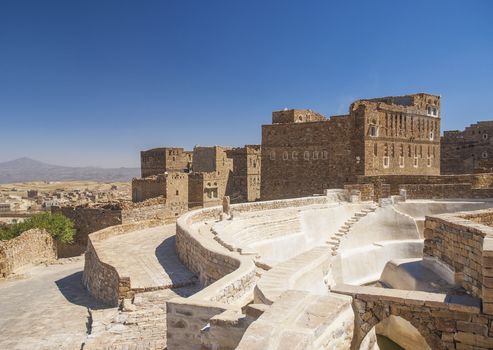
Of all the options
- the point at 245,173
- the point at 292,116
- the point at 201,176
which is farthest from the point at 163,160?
the point at 292,116

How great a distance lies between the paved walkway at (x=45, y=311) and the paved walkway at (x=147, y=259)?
1434mm

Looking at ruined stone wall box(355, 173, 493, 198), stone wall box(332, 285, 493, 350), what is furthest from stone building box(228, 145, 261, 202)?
stone wall box(332, 285, 493, 350)

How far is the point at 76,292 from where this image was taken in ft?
48.5

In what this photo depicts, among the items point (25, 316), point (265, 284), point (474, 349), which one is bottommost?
point (25, 316)

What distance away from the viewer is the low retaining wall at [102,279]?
11141 mm

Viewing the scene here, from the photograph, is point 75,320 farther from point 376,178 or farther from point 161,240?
point 376,178

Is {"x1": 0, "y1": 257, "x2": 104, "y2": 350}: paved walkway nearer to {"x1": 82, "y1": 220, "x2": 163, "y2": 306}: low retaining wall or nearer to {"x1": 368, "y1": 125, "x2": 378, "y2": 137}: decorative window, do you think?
{"x1": 82, "y1": 220, "x2": 163, "y2": 306}: low retaining wall

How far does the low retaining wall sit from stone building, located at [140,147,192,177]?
29695 mm

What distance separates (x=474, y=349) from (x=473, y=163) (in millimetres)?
40090

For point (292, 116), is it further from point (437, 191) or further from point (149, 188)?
point (149, 188)

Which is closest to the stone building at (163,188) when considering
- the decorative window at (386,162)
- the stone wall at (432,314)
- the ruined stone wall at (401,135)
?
the ruined stone wall at (401,135)

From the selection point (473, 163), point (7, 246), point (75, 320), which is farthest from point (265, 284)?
point (473, 163)

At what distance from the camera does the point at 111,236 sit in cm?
1978

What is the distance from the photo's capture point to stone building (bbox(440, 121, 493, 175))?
42375mm
